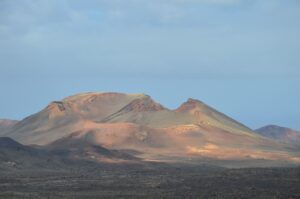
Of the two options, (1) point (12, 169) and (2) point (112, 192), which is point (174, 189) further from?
(1) point (12, 169)

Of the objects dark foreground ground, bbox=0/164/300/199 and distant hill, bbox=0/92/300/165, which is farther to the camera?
distant hill, bbox=0/92/300/165

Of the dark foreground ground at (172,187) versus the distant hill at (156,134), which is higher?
the distant hill at (156,134)

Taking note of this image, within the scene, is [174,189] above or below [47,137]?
below

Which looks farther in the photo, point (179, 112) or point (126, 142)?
point (179, 112)

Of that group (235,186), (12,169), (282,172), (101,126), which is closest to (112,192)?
(235,186)

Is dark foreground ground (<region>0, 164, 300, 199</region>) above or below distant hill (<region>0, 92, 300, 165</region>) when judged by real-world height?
below

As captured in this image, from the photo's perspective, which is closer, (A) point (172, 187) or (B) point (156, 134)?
(A) point (172, 187)

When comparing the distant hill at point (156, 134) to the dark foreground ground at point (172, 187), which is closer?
the dark foreground ground at point (172, 187)

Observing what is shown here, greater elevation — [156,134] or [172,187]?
[156,134]
